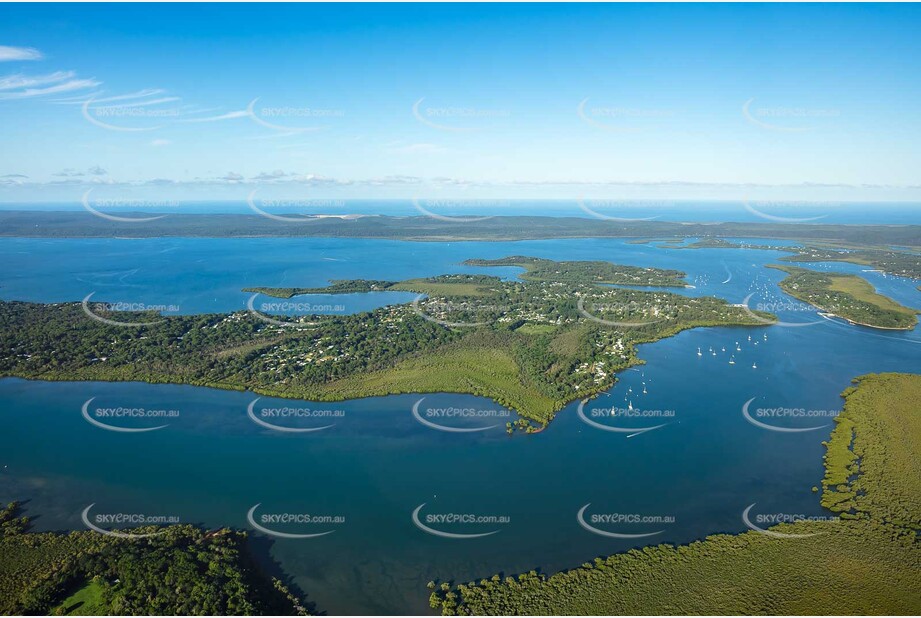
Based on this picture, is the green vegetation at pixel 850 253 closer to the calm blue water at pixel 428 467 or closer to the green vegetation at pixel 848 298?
the green vegetation at pixel 848 298

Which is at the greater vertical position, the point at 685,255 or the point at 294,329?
the point at 685,255

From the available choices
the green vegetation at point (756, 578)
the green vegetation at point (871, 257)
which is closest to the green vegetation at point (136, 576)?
the green vegetation at point (756, 578)

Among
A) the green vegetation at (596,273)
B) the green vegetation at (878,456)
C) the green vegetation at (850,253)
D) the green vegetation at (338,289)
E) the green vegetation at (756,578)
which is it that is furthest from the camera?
the green vegetation at (850,253)

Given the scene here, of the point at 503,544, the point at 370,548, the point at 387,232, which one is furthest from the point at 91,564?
the point at 387,232

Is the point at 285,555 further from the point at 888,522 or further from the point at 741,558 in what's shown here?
the point at 888,522

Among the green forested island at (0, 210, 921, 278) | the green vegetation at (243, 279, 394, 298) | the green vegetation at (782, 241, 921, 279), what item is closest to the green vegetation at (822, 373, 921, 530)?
the green vegetation at (243, 279, 394, 298)

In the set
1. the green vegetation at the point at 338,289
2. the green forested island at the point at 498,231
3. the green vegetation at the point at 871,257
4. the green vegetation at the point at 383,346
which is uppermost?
the green forested island at the point at 498,231

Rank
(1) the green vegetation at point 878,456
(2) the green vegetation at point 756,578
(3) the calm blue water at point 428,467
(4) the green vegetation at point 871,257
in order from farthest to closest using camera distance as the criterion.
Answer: (4) the green vegetation at point 871,257
(1) the green vegetation at point 878,456
(3) the calm blue water at point 428,467
(2) the green vegetation at point 756,578
